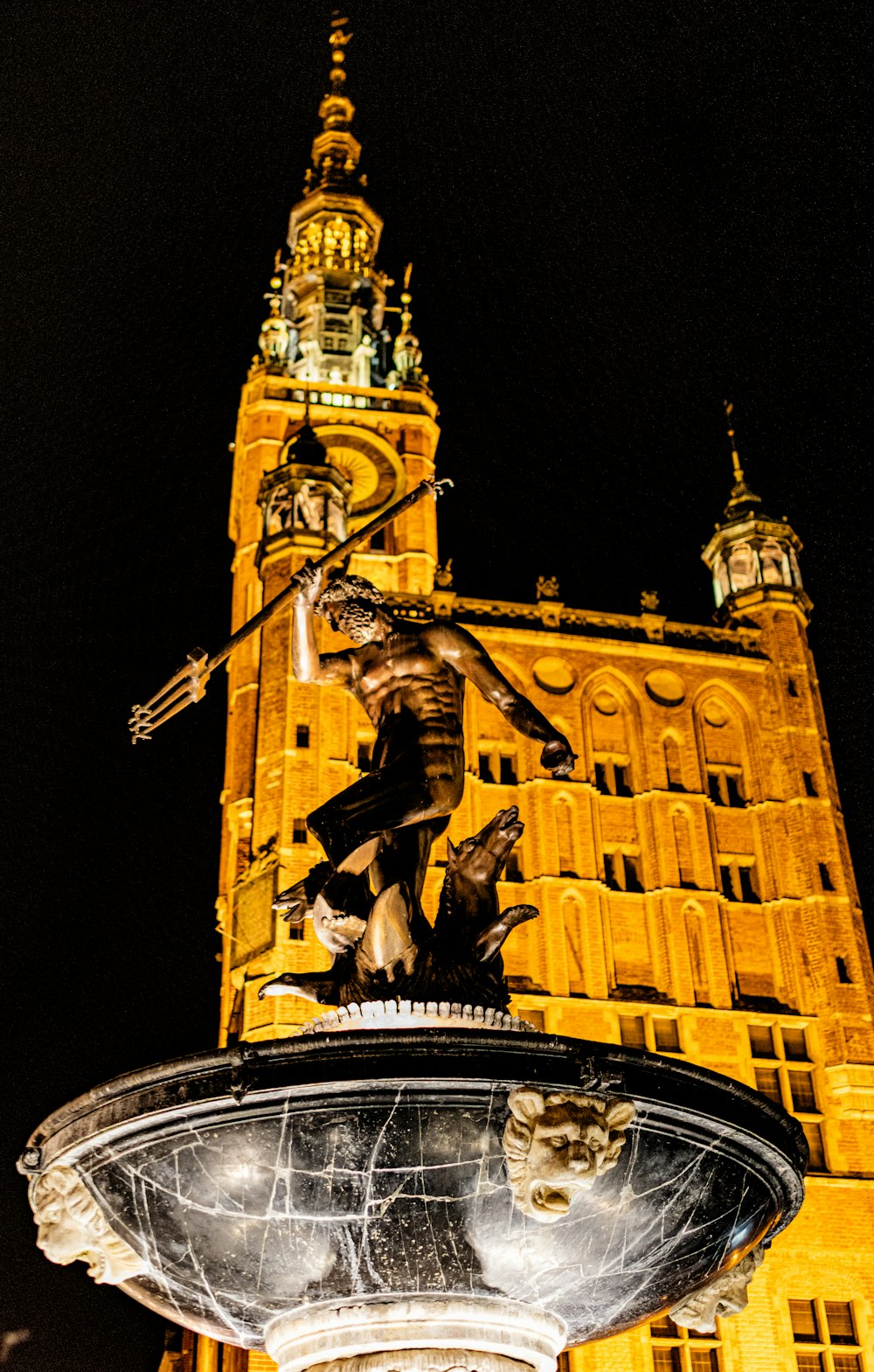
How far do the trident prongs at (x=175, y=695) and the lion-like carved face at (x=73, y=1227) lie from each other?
7.26ft

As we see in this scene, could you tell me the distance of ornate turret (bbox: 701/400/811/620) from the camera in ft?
141

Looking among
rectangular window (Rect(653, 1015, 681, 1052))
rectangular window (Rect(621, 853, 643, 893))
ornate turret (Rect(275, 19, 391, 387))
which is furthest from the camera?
ornate turret (Rect(275, 19, 391, 387))

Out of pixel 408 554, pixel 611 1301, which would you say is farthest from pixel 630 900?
pixel 611 1301

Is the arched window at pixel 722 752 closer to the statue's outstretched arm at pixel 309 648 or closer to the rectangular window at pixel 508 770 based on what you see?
the rectangular window at pixel 508 770

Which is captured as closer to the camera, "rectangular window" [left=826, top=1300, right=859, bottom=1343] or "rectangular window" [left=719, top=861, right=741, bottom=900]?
"rectangular window" [left=826, top=1300, right=859, bottom=1343]

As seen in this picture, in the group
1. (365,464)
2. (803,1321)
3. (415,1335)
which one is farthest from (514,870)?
(415,1335)

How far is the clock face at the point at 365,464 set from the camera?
50.5 meters

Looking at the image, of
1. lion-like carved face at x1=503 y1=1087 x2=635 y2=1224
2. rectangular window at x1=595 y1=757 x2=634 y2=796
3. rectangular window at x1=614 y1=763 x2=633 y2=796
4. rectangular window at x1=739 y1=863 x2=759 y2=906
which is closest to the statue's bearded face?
lion-like carved face at x1=503 y1=1087 x2=635 y2=1224

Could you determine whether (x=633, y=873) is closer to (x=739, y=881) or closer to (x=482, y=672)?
(x=739, y=881)

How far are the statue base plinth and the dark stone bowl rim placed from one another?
3.23 feet

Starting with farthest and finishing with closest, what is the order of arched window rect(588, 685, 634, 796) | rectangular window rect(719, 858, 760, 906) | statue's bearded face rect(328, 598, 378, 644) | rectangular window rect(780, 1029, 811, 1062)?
1. arched window rect(588, 685, 634, 796)
2. rectangular window rect(719, 858, 760, 906)
3. rectangular window rect(780, 1029, 811, 1062)
4. statue's bearded face rect(328, 598, 378, 644)

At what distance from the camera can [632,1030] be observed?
3488cm

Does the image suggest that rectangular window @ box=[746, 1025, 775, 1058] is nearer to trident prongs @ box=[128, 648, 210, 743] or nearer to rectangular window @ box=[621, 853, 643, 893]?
rectangular window @ box=[621, 853, 643, 893]

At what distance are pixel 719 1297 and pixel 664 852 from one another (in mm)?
29877
